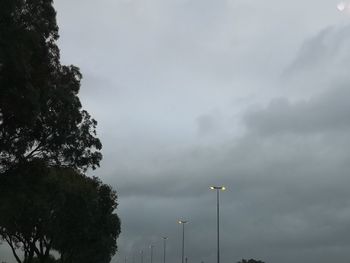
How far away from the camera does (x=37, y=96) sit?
76.8ft

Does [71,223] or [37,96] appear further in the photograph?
[71,223]

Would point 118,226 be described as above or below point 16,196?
above

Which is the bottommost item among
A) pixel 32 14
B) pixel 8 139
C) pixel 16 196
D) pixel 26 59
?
pixel 16 196

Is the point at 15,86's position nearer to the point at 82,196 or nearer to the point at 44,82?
the point at 44,82

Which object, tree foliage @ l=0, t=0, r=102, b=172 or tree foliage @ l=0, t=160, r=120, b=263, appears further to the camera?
tree foliage @ l=0, t=160, r=120, b=263

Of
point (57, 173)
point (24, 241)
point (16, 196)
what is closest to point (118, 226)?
point (24, 241)

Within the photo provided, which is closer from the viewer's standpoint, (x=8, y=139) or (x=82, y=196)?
(x=8, y=139)

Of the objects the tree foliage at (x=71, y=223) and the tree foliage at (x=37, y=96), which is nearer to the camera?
the tree foliage at (x=37, y=96)

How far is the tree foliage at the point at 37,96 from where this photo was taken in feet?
72.5

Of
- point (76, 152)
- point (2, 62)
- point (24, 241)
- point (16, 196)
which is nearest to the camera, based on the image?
point (2, 62)

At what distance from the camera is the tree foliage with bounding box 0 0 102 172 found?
22.1 metres

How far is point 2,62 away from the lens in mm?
21500

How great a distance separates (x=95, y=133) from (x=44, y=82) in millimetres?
6067

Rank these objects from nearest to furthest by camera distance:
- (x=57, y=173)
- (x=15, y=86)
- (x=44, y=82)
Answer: (x=15, y=86) → (x=44, y=82) → (x=57, y=173)
